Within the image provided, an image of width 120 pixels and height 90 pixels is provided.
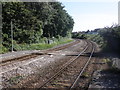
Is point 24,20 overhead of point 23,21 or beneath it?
overhead

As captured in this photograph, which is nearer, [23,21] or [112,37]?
[112,37]

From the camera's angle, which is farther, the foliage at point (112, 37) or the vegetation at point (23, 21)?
the vegetation at point (23, 21)

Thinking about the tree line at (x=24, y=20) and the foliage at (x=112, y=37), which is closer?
the foliage at (x=112, y=37)

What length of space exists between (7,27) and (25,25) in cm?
541

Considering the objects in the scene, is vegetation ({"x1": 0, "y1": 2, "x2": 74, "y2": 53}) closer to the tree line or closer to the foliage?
the tree line

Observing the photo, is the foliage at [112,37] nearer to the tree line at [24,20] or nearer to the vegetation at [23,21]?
the vegetation at [23,21]

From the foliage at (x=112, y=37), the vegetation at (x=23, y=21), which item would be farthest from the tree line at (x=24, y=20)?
the foliage at (x=112, y=37)

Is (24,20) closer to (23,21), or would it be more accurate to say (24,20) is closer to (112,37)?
(23,21)

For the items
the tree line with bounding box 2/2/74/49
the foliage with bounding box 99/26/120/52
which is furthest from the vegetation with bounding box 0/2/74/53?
the foliage with bounding box 99/26/120/52

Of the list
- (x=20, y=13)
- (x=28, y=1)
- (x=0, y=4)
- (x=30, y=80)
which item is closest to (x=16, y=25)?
(x=20, y=13)

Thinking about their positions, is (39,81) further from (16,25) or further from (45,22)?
(45,22)

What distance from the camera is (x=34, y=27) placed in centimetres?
3922

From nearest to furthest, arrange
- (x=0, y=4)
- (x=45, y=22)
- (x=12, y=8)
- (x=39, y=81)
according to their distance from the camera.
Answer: (x=39, y=81) → (x=0, y=4) → (x=12, y=8) → (x=45, y=22)

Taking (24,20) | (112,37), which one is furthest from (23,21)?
(112,37)
